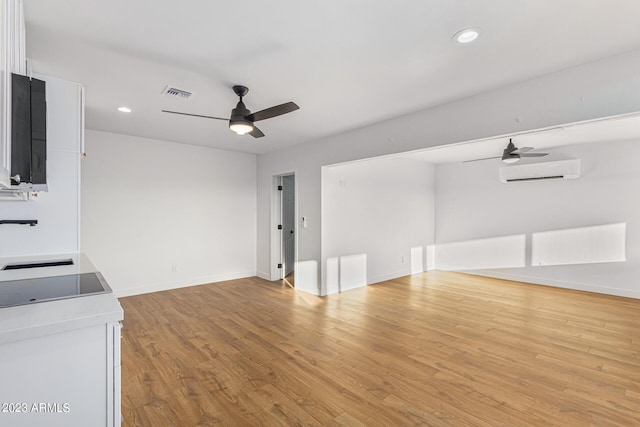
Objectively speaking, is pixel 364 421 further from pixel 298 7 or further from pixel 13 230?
pixel 13 230

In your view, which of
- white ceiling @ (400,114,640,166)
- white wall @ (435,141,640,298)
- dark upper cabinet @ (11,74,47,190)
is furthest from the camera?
white wall @ (435,141,640,298)

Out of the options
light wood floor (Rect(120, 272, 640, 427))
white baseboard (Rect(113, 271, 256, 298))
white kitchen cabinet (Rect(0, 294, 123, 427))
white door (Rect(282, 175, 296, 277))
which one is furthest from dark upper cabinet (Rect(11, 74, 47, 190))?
white door (Rect(282, 175, 296, 277))

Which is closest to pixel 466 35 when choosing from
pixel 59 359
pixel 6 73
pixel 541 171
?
pixel 6 73

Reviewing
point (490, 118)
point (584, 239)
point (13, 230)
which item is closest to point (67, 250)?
point (13, 230)

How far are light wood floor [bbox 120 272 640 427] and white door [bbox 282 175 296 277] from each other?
1607 millimetres

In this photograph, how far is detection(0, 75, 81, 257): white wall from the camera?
2465 mm

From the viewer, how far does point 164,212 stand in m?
5.13

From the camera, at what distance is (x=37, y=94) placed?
164cm

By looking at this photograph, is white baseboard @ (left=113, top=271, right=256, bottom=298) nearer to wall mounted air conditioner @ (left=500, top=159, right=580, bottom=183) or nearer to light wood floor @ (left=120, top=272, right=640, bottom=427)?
light wood floor @ (left=120, top=272, right=640, bottom=427)

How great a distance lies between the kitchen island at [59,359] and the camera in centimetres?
110

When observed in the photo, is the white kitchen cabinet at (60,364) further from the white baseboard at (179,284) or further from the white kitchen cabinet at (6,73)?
the white baseboard at (179,284)

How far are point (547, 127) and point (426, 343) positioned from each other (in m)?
2.36

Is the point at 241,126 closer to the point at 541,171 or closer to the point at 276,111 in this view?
the point at 276,111

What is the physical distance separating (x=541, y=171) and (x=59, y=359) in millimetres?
7236
